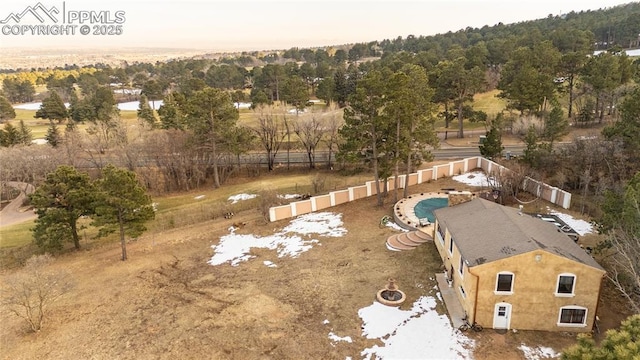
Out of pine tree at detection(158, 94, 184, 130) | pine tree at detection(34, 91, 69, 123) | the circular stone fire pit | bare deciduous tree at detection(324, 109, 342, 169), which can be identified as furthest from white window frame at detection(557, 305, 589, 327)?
pine tree at detection(34, 91, 69, 123)

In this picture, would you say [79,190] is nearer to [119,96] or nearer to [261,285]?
[261,285]

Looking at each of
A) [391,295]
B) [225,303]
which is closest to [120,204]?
[225,303]

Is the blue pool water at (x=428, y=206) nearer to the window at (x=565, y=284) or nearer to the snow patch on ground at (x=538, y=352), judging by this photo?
the window at (x=565, y=284)

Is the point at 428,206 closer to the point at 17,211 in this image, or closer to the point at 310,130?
the point at 310,130

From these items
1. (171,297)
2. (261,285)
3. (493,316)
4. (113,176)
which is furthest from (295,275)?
(113,176)

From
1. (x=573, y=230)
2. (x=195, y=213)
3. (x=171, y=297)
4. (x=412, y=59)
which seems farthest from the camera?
(x=412, y=59)

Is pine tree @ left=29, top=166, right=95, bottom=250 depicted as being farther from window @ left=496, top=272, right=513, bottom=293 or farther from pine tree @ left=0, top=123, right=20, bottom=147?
pine tree @ left=0, top=123, right=20, bottom=147

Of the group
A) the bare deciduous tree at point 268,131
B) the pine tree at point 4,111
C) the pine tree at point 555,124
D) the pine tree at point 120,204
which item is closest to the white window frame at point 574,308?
the pine tree at point 555,124
